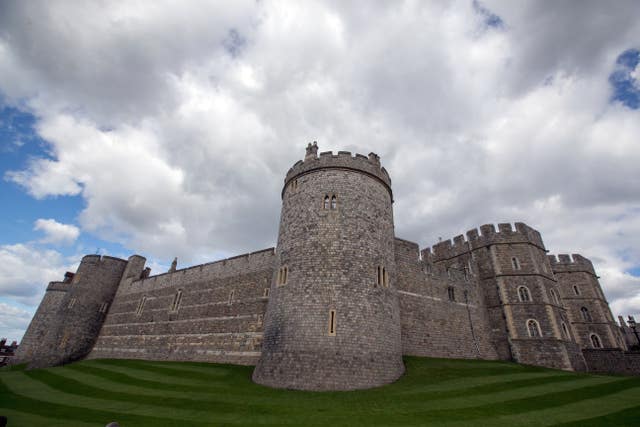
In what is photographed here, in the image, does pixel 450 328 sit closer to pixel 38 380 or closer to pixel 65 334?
pixel 38 380

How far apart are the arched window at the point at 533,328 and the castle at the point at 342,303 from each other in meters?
0.12

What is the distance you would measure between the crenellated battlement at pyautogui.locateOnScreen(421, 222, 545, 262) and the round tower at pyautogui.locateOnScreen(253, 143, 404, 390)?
12.3 metres

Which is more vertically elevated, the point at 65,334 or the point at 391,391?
the point at 65,334

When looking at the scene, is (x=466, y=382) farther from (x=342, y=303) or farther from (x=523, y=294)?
(x=523, y=294)

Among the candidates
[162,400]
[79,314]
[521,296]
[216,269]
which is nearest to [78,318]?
[79,314]

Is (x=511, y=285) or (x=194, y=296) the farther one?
(x=194, y=296)

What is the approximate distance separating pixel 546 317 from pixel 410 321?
1057 centimetres

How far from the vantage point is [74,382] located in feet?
52.3

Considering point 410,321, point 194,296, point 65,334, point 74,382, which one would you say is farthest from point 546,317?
point 65,334

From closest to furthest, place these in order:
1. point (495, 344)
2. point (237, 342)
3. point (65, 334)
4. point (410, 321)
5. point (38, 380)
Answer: point (38, 380) < point (410, 321) < point (237, 342) < point (495, 344) < point (65, 334)

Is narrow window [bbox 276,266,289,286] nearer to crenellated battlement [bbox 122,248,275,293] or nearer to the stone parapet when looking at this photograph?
the stone parapet

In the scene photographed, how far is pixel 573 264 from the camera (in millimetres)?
30391

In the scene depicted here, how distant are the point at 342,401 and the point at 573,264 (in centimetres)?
3150

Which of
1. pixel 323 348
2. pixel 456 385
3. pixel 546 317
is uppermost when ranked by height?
pixel 546 317
